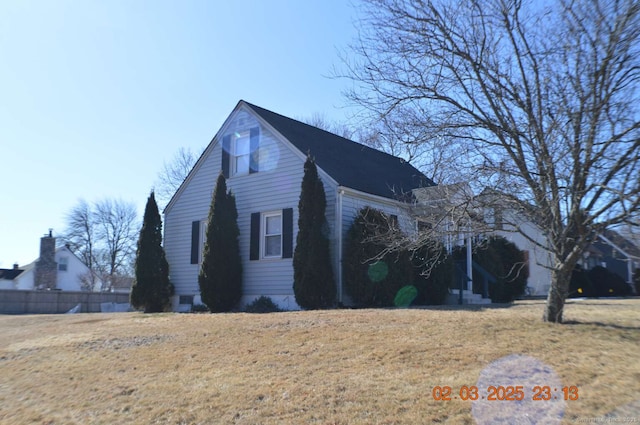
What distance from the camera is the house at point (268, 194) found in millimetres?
15656

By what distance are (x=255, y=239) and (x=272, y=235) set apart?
533mm

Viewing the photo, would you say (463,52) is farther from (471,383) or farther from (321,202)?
(321,202)

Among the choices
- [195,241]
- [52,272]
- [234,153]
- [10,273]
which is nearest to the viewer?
[234,153]

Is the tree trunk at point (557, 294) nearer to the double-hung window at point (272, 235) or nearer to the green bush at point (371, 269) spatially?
the green bush at point (371, 269)

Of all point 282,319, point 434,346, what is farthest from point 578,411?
point 282,319

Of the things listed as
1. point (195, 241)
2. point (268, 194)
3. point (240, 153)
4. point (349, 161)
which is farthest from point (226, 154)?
point (349, 161)

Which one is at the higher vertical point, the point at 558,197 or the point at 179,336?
the point at 558,197

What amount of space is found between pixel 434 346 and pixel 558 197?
9.02 feet

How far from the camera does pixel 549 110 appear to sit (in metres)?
8.17

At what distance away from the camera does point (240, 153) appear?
1789 centimetres

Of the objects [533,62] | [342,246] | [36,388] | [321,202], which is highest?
[533,62]

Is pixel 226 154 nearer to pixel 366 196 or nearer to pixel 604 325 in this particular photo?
pixel 366 196

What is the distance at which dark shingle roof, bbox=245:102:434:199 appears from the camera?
16.3 m

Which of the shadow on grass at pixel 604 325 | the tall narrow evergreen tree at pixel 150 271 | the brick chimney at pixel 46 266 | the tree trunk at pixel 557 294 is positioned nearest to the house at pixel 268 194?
the tall narrow evergreen tree at pixel 150 271
